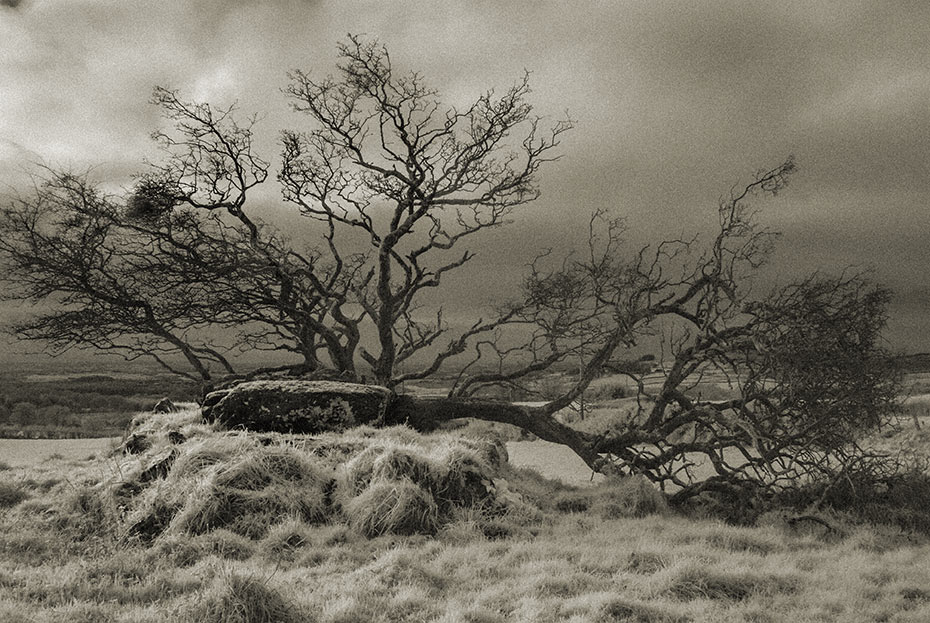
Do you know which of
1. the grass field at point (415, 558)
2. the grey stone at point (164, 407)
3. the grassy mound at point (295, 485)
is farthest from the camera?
the grey stone at point (164, 407)

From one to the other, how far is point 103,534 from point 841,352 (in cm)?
1087

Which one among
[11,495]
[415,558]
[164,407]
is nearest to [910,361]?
[415,558]

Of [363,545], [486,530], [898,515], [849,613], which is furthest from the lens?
[898,515]

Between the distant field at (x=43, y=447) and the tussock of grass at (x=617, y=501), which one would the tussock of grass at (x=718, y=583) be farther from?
the distant field at (x=43, y=447)

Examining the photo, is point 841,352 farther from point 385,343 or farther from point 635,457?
point 385,343

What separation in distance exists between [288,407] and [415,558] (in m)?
→ 4.81

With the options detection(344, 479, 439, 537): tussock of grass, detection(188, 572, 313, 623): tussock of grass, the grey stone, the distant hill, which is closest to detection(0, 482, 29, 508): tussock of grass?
the grey stone

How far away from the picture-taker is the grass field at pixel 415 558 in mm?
5340

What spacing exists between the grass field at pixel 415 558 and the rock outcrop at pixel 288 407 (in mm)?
675

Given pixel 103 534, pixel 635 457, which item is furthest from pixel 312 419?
pixel 635 457

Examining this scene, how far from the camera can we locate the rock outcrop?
10656 mm

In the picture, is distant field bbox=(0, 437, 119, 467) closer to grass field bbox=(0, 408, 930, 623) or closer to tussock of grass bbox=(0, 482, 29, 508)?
tussock of grass bbox=(0, 482, 29, 508)

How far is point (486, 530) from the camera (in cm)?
812

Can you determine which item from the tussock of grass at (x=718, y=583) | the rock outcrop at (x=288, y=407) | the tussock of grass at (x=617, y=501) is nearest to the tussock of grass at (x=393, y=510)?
the tussock of grass at (x=617, y=501)
